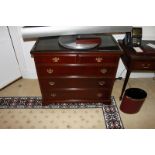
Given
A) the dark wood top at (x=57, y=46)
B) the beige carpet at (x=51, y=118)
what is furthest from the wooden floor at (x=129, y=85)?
the dark wood top at (x=57, y=46)

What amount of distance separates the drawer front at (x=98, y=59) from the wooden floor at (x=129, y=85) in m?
0.84

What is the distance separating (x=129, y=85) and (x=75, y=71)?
1.35 metres

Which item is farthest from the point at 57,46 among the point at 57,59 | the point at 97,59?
the point at 97,59

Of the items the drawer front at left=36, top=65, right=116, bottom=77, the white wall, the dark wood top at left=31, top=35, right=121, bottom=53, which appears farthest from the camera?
the white wall

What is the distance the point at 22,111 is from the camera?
2.25 meters

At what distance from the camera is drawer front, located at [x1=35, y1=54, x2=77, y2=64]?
176 centimetres

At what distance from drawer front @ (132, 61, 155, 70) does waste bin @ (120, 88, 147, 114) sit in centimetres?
34

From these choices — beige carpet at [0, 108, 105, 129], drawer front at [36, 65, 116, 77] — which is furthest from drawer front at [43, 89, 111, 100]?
drawer front at [36, 65, 116, 77]

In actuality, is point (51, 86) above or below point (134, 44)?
below

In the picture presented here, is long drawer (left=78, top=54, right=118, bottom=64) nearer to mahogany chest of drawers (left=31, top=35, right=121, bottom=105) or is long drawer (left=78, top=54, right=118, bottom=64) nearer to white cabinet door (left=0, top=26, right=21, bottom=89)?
mahogany chest of drawers (left=31, top=35, right=121, bottom=105)
